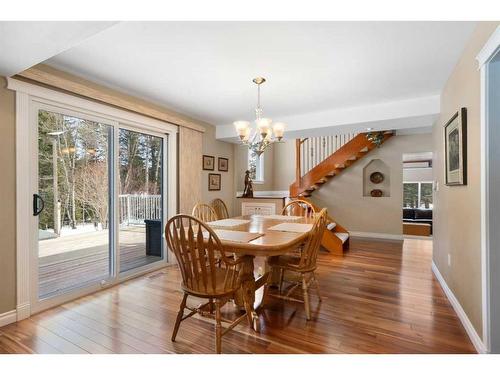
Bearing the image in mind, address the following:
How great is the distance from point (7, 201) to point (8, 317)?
95 cm

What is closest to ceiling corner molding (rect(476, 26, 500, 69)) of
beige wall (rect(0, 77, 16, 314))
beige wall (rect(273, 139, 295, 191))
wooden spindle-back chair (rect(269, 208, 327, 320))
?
wooden spindle-back chair (rect(269, 208, 327, 320))

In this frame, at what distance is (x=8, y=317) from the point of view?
217cm

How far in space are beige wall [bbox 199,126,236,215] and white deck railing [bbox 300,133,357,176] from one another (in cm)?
219

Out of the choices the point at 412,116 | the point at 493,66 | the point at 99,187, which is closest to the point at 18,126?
the point at 99,187

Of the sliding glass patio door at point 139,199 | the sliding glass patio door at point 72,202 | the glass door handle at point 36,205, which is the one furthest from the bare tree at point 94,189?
the glass door handle at point 36,205

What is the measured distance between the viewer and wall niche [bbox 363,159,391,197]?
6.02 m

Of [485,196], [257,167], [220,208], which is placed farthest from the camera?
[257,167]

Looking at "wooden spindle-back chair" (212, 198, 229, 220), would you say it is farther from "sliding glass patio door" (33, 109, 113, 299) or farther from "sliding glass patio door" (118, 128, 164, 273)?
"sliding glass patio door" (33, 109, 113, 299)

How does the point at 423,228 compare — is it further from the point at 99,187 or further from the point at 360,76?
the point at 99,187

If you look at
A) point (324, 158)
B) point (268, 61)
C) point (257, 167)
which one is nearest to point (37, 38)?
point (268, 61)

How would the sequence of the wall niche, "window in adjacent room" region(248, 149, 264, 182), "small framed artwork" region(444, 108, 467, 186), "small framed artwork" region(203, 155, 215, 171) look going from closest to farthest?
"small framed artwork" region(444, 108, 467, 186)
"small framed artwork" region(203, 155, 215, 171)
the wall niche
"window in adjacent room" region(248, 149, 264, 182)

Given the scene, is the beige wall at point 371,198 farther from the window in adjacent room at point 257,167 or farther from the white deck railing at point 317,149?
the window in adjacent room at point 257,167

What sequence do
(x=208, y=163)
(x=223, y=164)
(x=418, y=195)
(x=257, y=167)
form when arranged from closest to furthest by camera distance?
1. (x=208, y=163)
2. (x=223, y=164)
3. (x=257, y=167)
4. (x=418, y=195)

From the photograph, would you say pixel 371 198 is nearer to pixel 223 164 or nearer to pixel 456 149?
pixel 223 164
